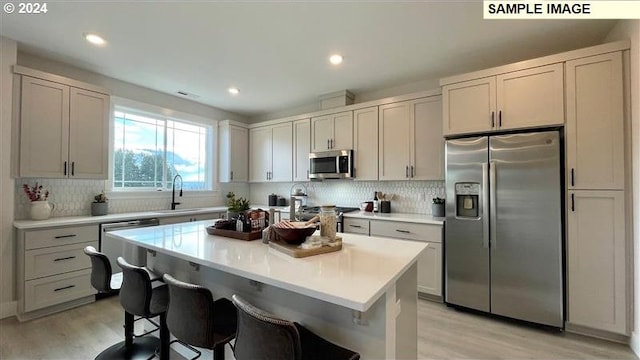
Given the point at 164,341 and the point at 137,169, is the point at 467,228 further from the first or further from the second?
the point at 137,169

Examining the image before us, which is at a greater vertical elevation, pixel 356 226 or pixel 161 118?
pixel 161 118

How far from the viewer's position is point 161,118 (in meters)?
4.32

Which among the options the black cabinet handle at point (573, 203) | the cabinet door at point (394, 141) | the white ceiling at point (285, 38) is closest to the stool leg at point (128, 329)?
the white ceiling at point (285, 38)

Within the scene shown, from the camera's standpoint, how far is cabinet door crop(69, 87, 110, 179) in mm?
3146

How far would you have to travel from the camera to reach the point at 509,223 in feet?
8.70

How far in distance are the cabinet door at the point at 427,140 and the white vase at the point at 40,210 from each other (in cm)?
415

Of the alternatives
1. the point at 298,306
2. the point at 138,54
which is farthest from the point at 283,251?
the point at 138,54

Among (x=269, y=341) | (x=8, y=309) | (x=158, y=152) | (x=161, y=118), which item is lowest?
(x=8, y=309)

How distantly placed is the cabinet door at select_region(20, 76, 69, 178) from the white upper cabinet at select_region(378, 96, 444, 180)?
369cm

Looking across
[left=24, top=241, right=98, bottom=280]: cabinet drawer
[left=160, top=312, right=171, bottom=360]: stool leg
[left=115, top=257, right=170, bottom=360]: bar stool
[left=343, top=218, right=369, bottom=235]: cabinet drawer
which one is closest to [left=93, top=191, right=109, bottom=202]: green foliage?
[left=24, top=241, right=98, bottom=280]: cabinet drawer

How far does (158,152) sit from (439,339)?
4.39 meters

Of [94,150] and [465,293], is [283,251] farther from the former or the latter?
[94,150]

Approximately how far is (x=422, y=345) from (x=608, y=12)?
115 inches

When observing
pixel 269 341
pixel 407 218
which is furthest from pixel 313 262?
pixel 407 218
